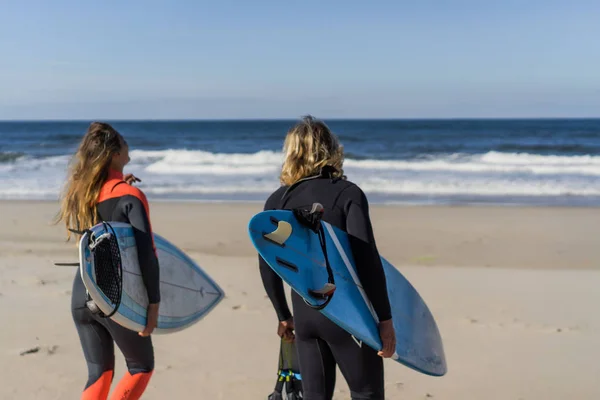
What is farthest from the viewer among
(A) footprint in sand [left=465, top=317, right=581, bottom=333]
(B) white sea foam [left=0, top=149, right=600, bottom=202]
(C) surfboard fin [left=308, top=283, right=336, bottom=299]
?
(B) white sea foam [left=0, top=149, right=600, bottom=202]

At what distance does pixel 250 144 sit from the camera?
34812mm

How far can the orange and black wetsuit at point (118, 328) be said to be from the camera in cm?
233

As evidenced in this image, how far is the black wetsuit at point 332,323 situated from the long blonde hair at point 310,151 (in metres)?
0.04

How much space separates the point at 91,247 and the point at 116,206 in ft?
0.60

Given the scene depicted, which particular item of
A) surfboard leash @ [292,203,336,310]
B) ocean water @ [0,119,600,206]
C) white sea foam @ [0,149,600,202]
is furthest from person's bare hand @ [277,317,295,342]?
white sea foam @ [0,149,600,202]

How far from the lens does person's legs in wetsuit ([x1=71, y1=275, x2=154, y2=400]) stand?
2.43 meters

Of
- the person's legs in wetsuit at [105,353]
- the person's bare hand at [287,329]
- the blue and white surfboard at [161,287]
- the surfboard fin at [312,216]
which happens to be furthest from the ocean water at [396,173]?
the surfboard fin at [312,216]

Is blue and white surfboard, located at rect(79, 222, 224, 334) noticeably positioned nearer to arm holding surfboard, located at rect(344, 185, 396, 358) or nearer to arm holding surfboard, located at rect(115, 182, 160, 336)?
arm holding surfboard, located at rect(115, 182, 160, 336)

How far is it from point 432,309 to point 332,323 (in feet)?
9.74

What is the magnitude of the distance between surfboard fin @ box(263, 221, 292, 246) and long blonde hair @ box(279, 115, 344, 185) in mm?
199

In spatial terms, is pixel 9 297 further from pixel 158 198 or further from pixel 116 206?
pixel 158 198

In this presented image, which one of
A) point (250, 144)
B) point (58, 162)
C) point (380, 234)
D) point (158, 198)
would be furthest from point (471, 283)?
point (250, 144)

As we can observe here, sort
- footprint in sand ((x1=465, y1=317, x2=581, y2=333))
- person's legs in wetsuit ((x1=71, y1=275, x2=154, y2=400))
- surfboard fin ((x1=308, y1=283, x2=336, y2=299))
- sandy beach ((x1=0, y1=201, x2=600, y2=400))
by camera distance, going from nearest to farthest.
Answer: surfboard fin ((x1=308, y1=283, x2=336, y2=299)) < person's legs in wetsuit ((x1=71, y1=275, x2=154, y2=400)) < sandy beach ((x1=0, y1=201, x2=600, y2=400)) < footprint in sand ((x1=465, y1=317, x2=581, y2=333))

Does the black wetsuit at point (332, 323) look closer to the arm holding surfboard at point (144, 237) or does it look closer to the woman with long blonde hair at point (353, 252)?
the woman with long blonde hair at point (353, 252)
